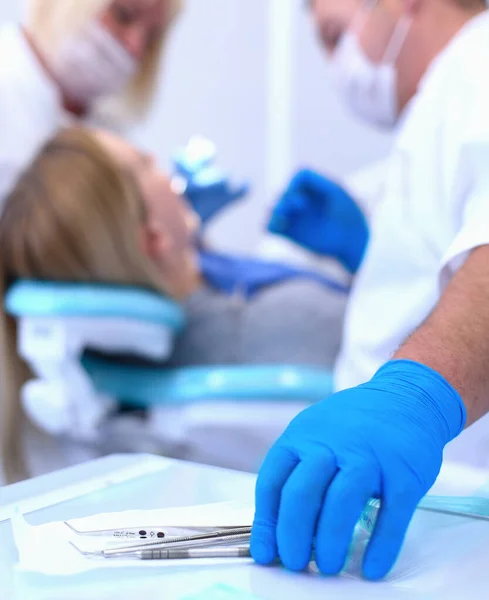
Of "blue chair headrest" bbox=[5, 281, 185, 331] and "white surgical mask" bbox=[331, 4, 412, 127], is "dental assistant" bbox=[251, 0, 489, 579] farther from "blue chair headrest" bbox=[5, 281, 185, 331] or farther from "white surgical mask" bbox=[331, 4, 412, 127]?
"blue chair headrest" bbox=[5, 281, 185, 331]

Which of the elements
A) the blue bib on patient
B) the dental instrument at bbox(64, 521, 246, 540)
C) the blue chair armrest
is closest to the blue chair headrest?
the blue chair armrest

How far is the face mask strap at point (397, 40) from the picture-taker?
1.29 metres

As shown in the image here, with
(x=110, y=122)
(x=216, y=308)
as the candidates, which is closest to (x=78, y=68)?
(x=110, y=122)

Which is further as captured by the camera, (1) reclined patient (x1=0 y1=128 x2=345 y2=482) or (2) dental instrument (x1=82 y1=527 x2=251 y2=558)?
(1) reclined patient (x1=0 y1=128 x2=345 y2=482)

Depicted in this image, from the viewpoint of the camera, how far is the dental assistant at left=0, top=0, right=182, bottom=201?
176 centimetres

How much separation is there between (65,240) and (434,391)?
988 millimetres

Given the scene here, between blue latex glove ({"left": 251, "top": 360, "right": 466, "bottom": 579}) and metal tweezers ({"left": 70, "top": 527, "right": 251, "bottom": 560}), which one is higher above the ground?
blue latex glove ({"left": 251, "top": 360, "right": 466, "bottom": 579})

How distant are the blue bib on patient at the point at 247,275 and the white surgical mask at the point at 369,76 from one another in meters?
0.40

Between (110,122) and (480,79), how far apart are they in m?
1.45

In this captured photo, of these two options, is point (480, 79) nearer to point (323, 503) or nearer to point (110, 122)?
point (323, 503)

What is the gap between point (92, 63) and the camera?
1897 mm

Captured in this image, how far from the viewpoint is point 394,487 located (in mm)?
507

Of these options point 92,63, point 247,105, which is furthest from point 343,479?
point 247,105

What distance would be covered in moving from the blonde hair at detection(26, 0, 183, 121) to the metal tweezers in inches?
63.9
